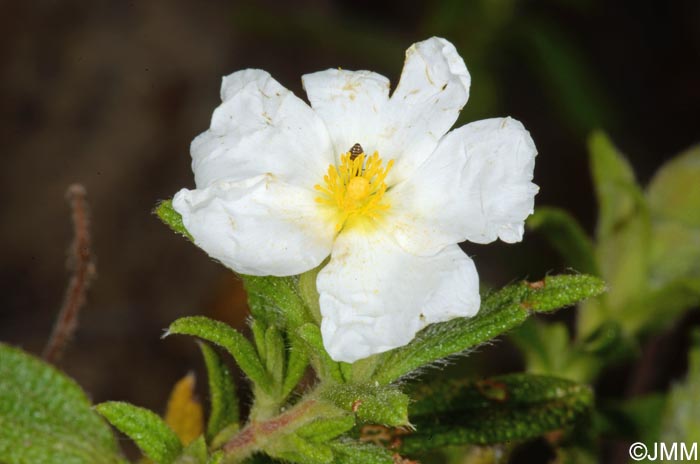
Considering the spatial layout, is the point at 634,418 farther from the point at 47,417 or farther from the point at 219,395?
the point at 47,417

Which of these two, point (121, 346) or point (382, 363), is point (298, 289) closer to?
point (382, 363)

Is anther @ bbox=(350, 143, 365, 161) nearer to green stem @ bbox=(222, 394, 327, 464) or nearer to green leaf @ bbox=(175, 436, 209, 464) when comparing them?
green stem @ bbox=(222, 394, 327, 464)

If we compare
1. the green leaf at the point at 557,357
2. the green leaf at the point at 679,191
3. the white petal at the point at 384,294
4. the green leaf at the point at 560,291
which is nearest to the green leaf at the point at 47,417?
the white petal at the point at 384,294

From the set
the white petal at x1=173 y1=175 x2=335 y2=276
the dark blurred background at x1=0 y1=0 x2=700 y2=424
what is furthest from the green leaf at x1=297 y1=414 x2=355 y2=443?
the dark blurred background at x1=0 y1=0 x2=700 y2=424

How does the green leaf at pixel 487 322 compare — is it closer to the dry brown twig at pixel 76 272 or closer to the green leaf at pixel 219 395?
the green leaf at pixel 219 395

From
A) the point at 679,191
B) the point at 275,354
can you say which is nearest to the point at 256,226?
the point at 275,354

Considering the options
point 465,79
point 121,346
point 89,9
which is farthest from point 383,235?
point 89,9

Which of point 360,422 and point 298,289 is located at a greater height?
point 298,289
